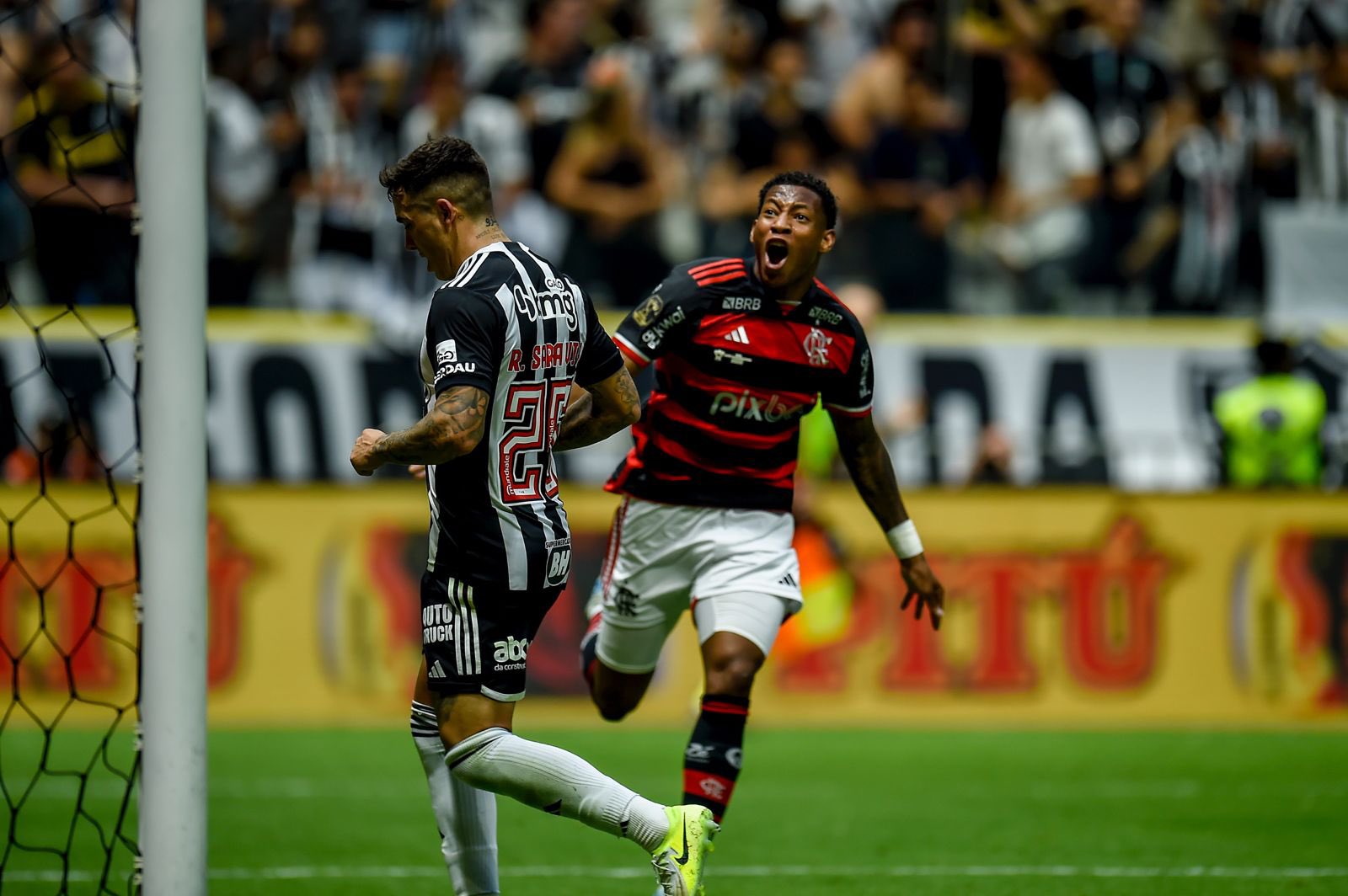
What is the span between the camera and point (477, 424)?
513cm

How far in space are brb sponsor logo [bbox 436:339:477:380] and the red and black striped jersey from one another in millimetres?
1608

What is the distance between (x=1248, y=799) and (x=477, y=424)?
19.6 feet

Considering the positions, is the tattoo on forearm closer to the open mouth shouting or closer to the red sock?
the red sock

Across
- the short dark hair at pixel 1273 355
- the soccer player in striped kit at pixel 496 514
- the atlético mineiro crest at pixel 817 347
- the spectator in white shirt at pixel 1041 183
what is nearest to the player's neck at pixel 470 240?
the soccer player in striped kit at pixel 496 514

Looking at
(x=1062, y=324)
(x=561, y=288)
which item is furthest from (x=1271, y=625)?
(x=561, y=288)

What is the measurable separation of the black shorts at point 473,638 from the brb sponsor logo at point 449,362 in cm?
65

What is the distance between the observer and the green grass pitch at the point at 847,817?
23.7 feet

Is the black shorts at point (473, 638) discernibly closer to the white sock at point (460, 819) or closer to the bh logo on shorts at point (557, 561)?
the bh logo on shorts at point (557, 561)

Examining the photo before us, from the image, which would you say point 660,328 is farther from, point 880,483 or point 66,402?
point 66,402

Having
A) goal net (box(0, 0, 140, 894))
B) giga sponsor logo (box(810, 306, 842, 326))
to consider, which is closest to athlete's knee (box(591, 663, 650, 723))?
giga sponsor logo (box(810, 306, 842, 326))

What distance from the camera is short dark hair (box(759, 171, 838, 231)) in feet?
21.9

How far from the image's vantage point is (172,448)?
203 inches

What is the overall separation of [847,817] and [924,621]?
380 cm

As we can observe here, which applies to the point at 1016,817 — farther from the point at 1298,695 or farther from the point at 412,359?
the point at 412,359
